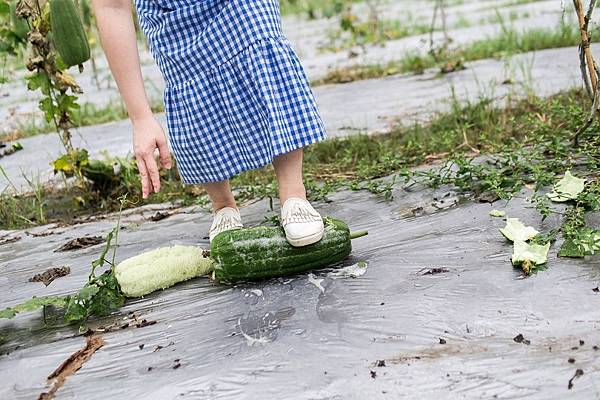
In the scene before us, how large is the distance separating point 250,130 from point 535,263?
0.88 metres

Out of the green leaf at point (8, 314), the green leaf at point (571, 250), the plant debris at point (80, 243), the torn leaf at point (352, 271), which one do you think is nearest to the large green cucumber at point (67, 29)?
the plant debris at point (80, 243)

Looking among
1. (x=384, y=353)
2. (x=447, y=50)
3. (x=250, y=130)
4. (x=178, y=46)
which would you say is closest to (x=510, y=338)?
(x=384, y=353)

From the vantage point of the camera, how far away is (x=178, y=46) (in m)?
2.12

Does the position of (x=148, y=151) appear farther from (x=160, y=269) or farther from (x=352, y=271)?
(x=352, y=271)

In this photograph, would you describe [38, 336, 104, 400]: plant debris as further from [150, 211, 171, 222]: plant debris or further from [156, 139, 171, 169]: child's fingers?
[150, 211, 171, 222]: plant debris

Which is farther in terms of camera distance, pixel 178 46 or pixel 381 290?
pixel 178 46

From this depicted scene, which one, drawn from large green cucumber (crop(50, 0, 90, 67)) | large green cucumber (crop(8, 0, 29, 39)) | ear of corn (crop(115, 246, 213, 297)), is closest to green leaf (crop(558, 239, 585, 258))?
ear of corn (crop(115, 246, 213, 297))

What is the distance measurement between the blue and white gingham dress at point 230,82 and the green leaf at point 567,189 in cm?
70

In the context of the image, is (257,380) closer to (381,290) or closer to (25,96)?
(381,290)

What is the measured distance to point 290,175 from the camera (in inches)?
83.9

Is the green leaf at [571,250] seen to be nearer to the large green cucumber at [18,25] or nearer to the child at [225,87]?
the child at [225,87]

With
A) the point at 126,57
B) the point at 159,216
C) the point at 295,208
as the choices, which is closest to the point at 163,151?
the point at 126,57

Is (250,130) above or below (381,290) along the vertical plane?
above

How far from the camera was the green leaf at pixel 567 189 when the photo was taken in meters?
2.07
